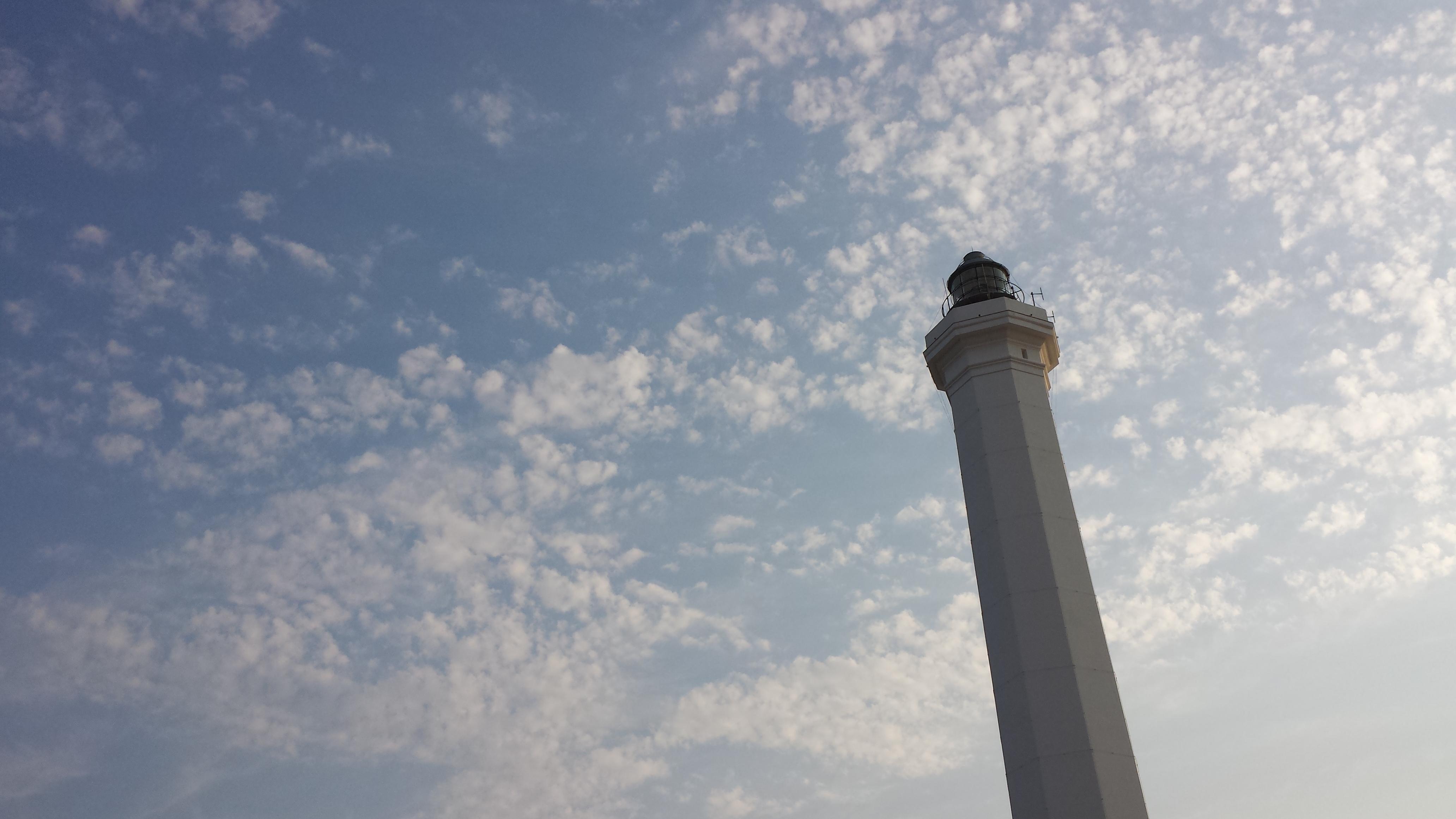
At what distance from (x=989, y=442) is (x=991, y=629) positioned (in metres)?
6.14

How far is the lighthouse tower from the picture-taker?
2881 centimetres

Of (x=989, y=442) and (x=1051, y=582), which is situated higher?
(x=989, y=442)

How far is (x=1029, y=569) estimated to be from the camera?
104ft

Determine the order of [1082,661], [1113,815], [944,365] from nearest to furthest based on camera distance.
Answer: [1113,815], [1082,661], [944,365]

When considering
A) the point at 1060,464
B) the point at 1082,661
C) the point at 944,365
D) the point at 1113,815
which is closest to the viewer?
the point at 1113,815

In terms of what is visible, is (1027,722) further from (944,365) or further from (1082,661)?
(944,365)

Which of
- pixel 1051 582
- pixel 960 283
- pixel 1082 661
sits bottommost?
pixel 1082 661

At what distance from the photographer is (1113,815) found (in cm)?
2802

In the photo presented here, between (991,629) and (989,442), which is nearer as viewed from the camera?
(991,629)

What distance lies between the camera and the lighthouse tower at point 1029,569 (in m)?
28.8

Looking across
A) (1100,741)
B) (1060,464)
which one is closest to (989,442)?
(1060,464)

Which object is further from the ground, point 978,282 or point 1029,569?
point 978,282

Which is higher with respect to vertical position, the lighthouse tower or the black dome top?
the black dome top

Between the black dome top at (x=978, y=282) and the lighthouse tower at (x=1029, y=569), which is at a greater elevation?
the black dome top at (x=978, y=282)
